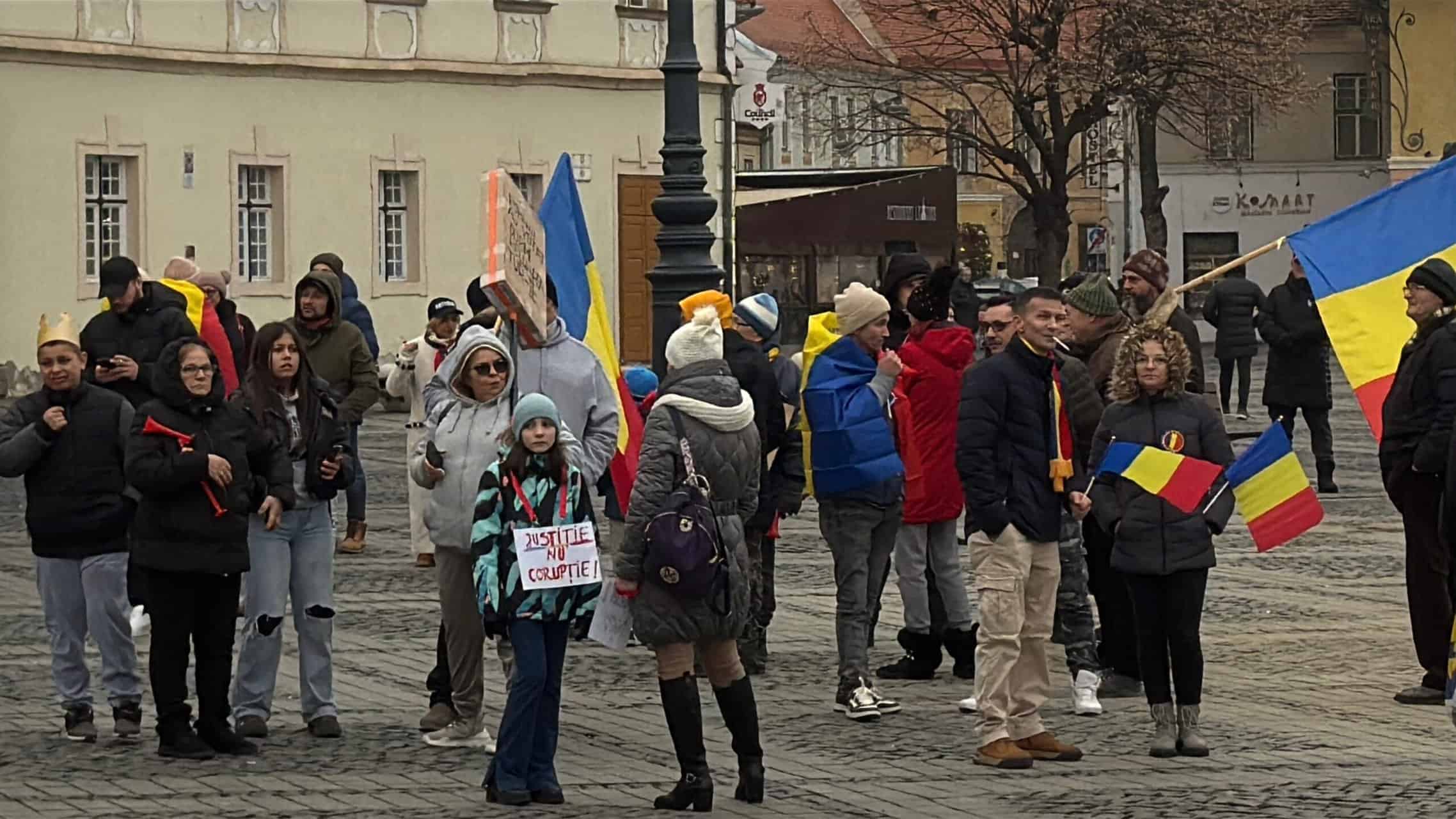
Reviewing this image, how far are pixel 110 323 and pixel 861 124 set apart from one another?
3947 cm

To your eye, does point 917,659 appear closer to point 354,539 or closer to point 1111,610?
point 1111,610

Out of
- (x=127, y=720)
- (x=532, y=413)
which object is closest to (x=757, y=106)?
(x=127, y=720)

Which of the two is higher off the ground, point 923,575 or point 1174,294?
point 1174,294

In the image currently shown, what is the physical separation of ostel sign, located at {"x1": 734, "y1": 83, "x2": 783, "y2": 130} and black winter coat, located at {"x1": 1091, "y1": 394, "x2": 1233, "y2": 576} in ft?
124

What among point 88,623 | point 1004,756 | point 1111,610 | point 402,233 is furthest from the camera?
point 402,233

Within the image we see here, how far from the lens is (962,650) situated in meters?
11.8

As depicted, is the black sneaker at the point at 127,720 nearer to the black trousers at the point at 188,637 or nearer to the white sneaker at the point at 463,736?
the black trousers at the point at 188,637

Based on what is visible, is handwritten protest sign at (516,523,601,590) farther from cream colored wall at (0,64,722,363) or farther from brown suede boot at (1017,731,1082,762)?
cream colored wall at (0,64,722,363)

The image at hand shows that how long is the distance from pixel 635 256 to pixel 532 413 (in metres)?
29.9

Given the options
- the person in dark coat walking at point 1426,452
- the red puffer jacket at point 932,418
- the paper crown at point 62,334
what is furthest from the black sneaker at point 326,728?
the person in dark coat walking at point 1426,452

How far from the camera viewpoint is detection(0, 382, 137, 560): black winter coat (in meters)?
10.2

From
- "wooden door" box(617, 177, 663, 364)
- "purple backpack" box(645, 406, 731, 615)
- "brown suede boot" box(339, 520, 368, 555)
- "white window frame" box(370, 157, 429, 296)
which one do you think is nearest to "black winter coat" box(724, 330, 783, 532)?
"purple backpack" box(645, 406, 731, 615)

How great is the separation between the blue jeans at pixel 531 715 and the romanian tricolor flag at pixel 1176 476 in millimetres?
2285

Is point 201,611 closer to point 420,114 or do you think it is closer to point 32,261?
point 32,261
